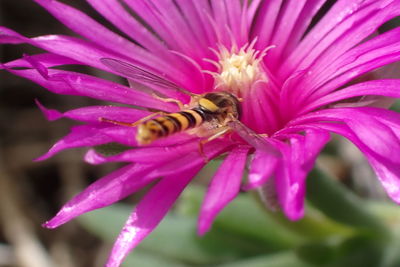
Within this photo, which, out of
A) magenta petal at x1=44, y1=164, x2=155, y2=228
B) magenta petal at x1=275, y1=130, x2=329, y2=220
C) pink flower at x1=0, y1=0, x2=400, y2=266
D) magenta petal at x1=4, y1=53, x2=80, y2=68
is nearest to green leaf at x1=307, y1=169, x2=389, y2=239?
pink flower at x1=0, y1=0, x2=400, y2=266

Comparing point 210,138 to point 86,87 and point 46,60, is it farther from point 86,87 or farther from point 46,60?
point 46,60

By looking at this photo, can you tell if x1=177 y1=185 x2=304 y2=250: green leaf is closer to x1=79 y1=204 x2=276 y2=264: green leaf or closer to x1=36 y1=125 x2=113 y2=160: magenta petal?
x1=79 y1=204 x2=276 y2=264: green leaf

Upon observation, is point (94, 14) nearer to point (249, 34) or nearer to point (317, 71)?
point (249, 34)

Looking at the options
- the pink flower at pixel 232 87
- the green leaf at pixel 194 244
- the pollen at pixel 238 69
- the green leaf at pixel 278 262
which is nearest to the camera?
the pink flower at pixel 232 87

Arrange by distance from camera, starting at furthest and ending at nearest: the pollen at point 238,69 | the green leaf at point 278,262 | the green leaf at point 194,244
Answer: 1. the green leaf at point 194,244
2. the green leaf at point 278,262
3. the pollen at point 238,69

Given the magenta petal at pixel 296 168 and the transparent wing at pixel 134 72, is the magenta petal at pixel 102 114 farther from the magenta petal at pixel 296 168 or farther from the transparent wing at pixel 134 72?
the magenta petal at pixel 296 168

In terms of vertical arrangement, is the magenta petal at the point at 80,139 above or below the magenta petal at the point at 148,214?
above

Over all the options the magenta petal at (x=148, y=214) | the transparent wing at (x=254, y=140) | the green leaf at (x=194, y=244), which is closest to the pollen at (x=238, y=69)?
the transparent wing at (x=254, y=140)

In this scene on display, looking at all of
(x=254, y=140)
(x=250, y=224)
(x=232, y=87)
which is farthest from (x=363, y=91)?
(x=250, y=224)
